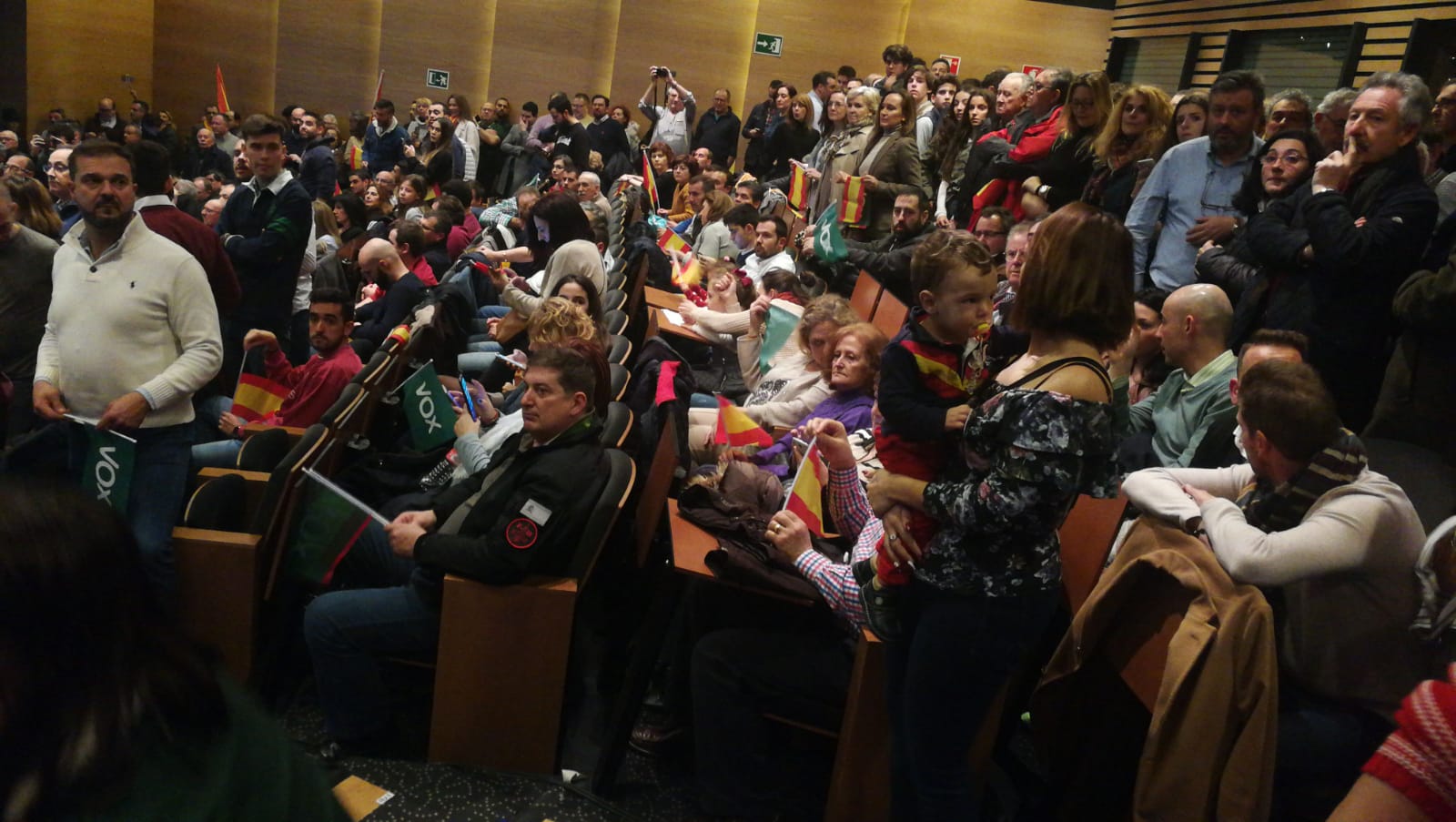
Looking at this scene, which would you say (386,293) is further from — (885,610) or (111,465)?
(885,610)

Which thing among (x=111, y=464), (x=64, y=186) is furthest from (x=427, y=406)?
(x=64, y=186)

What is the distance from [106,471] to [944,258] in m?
2.23

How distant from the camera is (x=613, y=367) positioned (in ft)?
12.4

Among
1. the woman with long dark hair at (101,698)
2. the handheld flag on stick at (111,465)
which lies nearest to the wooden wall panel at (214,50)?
the handheld flag on stick at (111,465)

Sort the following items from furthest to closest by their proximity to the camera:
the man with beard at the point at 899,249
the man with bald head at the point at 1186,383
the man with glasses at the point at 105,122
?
the man with glasses at the point at 105,122 → the man with beard at the point at 899,249 → the man with bald head at the point at 1186,383

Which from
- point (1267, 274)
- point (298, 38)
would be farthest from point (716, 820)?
point (298, 38)

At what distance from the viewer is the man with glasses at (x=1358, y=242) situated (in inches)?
123

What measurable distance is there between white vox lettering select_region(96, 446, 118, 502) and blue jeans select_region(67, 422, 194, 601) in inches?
2.3

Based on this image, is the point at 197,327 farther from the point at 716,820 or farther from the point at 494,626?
the point at 716,820

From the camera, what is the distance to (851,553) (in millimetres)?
2504

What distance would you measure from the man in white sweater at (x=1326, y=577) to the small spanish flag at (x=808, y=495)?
878 mm

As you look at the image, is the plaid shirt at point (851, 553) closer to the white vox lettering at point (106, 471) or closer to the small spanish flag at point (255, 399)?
the white vox lettering at point (106, 471)

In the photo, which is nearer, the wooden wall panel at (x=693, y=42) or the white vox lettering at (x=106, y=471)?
the white vox lettering at (x=106, y=471)

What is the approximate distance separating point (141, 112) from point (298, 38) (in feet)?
8.79
